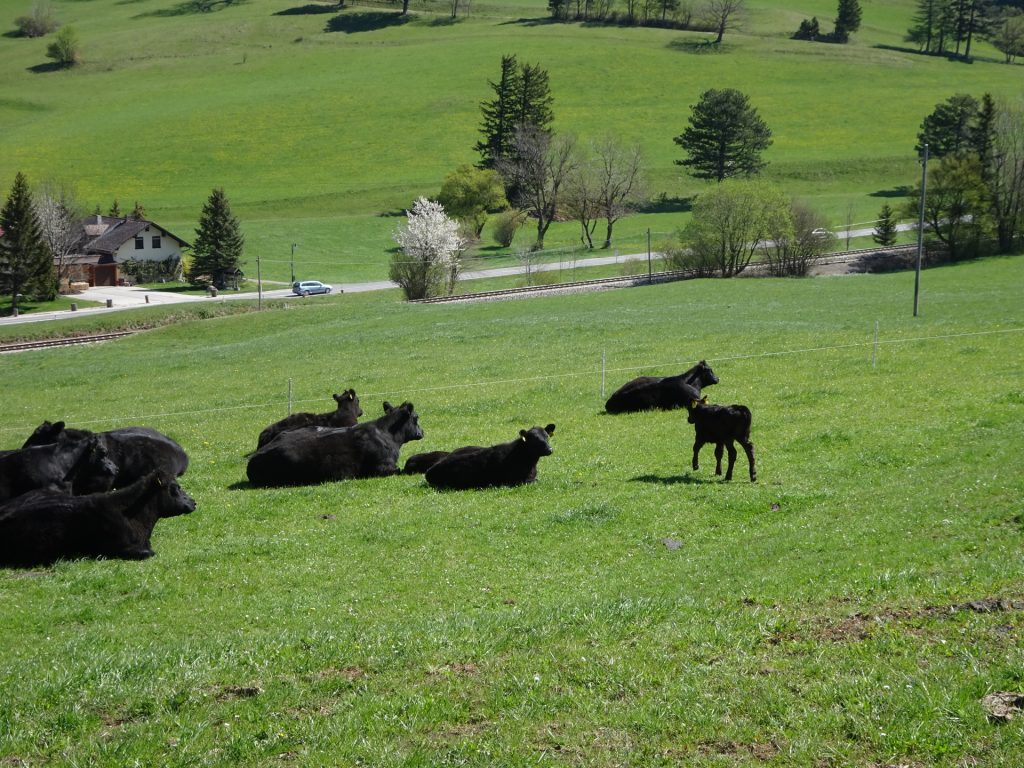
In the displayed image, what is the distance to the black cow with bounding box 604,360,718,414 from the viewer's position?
26219 mm

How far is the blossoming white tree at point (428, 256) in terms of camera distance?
261 feet

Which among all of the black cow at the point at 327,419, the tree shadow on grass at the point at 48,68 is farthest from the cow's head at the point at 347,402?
the tree shadow on grass at the point at 48,68

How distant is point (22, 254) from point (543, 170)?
60.1m

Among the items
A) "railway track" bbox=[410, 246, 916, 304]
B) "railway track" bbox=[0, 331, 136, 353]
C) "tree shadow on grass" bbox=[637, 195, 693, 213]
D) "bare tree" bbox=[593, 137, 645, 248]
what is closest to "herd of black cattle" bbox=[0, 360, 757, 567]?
"railway track" bbox=[0, 331, 136, 353]

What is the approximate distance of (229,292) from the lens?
332 ft

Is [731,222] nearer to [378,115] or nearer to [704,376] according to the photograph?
[704,376]

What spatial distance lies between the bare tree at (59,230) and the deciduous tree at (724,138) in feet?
242

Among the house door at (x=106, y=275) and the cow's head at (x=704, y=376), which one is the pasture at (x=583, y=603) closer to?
the cow's head at (x=704, y=376)

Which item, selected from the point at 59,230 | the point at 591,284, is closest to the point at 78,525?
the point at 591,284

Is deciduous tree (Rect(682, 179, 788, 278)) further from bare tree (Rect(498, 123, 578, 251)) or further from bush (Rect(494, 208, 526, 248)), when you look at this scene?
bare tree (Rect(498, 123, 578, 251))

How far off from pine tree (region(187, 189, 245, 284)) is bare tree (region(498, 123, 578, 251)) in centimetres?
3560

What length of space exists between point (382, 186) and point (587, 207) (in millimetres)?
30728

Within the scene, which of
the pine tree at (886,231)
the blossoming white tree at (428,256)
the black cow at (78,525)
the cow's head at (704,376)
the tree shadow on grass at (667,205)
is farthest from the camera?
the tree shadow on grass at (667,205)

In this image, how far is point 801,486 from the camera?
18.0 m
